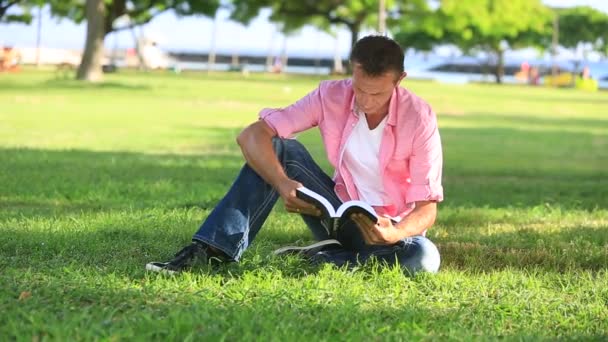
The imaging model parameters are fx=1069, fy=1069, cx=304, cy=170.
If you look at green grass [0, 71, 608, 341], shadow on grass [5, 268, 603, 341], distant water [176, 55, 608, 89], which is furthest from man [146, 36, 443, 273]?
distant water [176, 55, 608, 89]

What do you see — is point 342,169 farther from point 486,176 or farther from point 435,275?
point 486,176

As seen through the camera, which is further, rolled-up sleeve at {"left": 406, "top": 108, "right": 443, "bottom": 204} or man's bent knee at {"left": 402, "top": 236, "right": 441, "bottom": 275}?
man's bent knee at {"left": 402, "top": 236, "right": 441, "bottom": 275}

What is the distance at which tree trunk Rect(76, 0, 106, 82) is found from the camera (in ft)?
116

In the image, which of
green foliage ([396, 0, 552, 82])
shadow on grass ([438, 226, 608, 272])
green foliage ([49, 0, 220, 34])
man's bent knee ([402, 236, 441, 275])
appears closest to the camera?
man's bent knee ([402, 236, 441, 275])

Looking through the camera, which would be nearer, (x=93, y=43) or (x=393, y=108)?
(x=393, y=108)

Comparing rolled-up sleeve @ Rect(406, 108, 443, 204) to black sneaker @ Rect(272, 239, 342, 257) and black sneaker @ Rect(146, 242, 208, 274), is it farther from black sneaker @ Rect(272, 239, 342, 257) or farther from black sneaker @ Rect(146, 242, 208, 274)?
black sneaker @ Rect(146, 242, 208, 274)

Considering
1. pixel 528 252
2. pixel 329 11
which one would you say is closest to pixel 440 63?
pixel 329 11

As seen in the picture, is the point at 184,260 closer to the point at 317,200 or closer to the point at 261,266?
the point at 261,266

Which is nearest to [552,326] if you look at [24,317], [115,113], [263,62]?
[24,317]

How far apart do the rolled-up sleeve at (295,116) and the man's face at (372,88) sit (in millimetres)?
276

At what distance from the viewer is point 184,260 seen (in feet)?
14.9

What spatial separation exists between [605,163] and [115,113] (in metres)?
10.3

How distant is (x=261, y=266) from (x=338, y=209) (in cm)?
50

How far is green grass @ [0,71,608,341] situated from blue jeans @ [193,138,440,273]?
105mm
